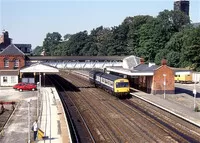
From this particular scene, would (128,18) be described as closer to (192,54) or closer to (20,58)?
(192,54)

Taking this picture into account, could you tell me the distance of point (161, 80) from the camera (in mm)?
50781

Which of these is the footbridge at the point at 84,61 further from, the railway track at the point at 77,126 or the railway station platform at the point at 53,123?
the railway track at the point at 77,126

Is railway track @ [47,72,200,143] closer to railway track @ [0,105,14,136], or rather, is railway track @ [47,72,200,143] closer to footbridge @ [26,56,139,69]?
railway track @ [0,105,14,136]

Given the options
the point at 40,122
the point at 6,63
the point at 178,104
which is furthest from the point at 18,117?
the point at 6,63

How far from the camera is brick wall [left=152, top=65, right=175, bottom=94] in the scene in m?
50.5

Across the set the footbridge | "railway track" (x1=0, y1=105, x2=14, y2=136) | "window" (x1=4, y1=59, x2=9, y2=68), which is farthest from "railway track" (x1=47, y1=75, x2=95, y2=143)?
the footbridge

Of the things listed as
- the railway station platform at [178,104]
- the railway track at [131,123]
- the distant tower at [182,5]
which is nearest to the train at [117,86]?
the railway track at [131,123]

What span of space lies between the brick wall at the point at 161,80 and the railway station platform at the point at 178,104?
127 centimetres

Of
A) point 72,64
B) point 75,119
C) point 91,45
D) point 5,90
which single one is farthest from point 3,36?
point 75,119

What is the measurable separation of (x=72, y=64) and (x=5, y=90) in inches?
2223

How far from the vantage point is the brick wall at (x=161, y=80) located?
50.5m

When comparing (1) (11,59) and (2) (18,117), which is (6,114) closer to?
(2) (18,117)

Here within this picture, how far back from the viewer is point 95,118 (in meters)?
34.1

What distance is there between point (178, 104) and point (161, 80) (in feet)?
29.8
